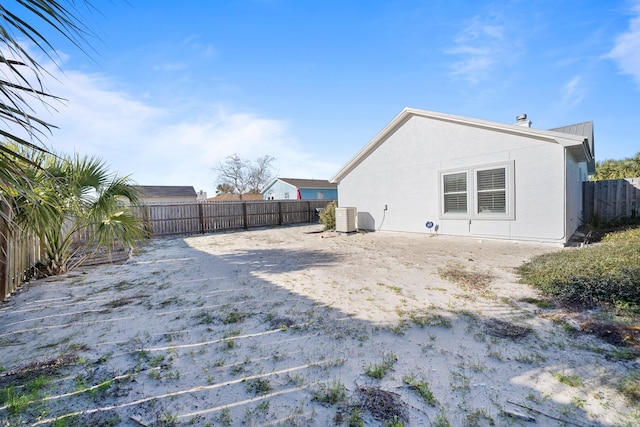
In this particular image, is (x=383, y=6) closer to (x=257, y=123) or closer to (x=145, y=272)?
(x=257, y=123)

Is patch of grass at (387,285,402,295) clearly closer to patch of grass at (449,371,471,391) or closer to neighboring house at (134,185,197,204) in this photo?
patch of grass at (449,371,471,391)

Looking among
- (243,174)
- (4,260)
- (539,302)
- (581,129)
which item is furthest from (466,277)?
(243,174)

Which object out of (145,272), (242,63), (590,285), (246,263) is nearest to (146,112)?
(242,63)

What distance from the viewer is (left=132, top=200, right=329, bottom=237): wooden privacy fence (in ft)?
40.4

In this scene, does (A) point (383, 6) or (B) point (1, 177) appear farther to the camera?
(A) point (383, 6)

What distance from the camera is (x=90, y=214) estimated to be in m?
4.77

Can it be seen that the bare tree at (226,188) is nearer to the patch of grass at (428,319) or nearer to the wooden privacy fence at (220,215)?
the wooden privacy fence at (220,215)

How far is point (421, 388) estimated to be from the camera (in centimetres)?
188

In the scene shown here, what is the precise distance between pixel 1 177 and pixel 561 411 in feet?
11.0

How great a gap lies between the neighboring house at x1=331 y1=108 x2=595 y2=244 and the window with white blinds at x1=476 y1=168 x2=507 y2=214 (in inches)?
1.0

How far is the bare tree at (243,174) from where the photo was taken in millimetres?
35741

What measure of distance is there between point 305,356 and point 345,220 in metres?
8.69

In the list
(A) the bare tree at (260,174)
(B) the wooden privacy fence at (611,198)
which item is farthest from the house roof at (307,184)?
(B) the wooden privacy fence at (611,198)

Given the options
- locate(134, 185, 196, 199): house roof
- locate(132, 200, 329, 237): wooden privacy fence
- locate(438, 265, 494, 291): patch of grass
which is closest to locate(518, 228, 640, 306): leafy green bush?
locate(438, 265, 494, 291): patch of grass
